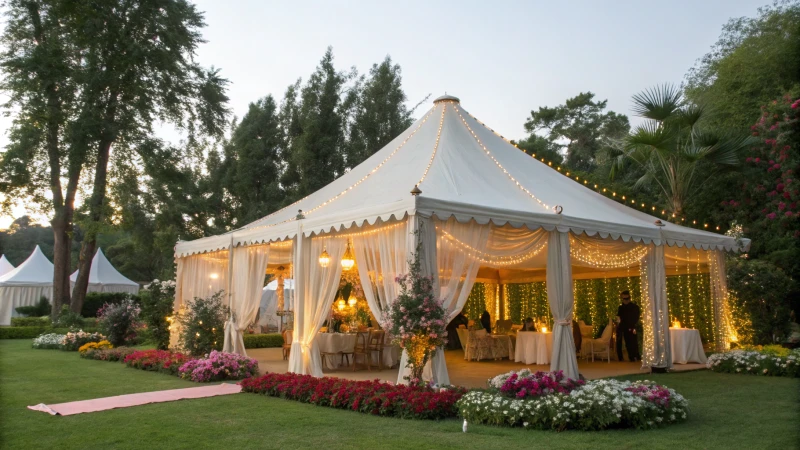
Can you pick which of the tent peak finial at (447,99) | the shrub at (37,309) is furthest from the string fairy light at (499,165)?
the shrub at (37,309)

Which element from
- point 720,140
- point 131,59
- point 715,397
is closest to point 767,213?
point 720,140

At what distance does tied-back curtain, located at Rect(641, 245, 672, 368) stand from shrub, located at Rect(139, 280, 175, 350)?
34.1ft

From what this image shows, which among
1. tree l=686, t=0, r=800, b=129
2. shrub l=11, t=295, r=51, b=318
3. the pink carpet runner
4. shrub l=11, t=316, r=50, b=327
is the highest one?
tree l=686, t=0, r=800, b=129

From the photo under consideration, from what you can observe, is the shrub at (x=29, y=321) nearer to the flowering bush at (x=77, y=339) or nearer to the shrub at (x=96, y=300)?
the shrub at (x=96, y=300)

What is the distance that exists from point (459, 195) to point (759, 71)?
13.8 metres

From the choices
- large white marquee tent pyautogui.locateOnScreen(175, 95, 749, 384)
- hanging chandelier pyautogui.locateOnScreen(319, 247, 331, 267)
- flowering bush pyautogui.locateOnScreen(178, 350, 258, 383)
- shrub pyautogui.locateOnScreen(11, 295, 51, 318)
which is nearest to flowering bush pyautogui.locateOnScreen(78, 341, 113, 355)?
large white marquee tent pyautogui.locateOnScreen(175, 95, 749, 384)

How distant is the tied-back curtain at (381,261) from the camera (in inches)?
319

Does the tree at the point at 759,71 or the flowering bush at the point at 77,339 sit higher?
the tree at the point at 759,71

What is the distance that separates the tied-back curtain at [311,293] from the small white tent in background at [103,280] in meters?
23.5

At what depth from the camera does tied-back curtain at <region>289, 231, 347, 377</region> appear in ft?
30.5

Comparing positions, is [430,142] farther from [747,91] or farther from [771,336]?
[747,91]

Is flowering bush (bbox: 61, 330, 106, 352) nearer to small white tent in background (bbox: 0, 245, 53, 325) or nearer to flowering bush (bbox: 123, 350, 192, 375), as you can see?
flowering bush (bbox: 123, 350, 192, 375)

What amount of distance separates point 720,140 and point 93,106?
18.9m

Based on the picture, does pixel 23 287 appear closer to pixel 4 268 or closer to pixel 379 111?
pixel 4 268
